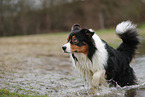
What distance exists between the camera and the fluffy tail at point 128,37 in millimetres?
5086

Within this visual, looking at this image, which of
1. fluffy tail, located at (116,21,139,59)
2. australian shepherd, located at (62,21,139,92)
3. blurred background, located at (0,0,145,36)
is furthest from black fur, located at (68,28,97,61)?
blurred background, located at (0,0,145,36)

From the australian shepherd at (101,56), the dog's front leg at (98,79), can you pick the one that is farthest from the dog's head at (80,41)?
the dog's front leg at (98,79)

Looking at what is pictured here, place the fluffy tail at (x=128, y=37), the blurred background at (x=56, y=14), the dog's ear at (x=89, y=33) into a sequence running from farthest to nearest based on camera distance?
the blurred background at (x=56, y=14), the fluffy tail at (x=128, y=37), the dog's ear at (x=89, y=33)

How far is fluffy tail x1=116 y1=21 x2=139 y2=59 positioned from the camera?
16.7 ft

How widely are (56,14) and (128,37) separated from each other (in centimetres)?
2727

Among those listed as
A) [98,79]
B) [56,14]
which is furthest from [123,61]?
[56,14]

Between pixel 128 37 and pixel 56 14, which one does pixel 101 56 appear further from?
pixel 56 14

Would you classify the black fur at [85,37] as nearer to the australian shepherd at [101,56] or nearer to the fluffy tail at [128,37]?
the australian shepherd at [101,56]

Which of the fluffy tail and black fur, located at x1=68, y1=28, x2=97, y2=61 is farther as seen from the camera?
the fluffy tail

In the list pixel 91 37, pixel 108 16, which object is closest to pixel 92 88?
pixel 91 37

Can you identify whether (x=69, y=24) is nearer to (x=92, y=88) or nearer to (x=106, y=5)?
(x=106, y=5)

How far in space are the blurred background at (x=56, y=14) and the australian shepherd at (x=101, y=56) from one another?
23402 millimetres

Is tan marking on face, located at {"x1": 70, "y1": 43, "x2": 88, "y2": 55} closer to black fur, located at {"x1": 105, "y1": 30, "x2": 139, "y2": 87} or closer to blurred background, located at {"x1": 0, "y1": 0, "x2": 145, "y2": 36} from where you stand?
black fur, located at {"x1": 105, "y1": 30, "x2": 139, "y2": 87}

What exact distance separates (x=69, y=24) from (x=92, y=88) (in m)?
26.4
